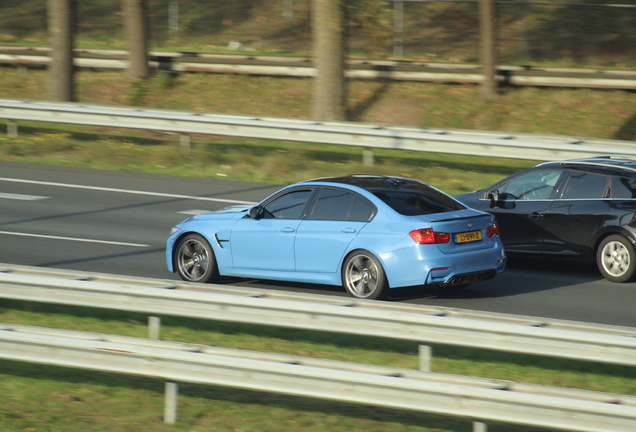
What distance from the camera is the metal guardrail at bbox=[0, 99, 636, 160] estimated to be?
54.1ft

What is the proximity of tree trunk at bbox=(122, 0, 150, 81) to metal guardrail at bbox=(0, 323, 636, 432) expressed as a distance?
22465 millimetres

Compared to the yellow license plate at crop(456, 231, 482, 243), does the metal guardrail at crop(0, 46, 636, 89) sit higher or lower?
higher

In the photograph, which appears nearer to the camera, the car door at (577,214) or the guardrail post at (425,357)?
the guardrail post at (425,357)

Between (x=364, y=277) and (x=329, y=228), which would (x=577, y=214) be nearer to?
(x=364, y=277)

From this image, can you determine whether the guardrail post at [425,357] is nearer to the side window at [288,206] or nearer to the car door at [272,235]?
the car door at [272,235]

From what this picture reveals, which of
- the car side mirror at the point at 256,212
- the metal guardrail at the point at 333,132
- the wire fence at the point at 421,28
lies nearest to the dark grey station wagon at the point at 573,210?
the car side mirror at the point at 256,212

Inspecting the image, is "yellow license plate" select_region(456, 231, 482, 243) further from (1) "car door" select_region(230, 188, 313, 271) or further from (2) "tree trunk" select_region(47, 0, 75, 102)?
(2) "tree trunk" select_region(47, 0, 75, 102)

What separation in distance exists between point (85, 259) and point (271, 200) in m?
3.06

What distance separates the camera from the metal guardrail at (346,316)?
18.8 ft

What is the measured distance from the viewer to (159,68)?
1188 inches

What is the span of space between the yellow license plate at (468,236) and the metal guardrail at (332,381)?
4103 millimetres

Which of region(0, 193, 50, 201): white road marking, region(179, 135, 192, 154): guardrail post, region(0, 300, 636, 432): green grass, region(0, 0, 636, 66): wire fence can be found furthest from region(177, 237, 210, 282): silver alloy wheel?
region(0, 0, 636, 66): wire fence

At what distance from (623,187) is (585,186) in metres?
0.54

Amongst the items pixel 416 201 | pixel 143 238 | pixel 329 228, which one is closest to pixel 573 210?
pixel 416 201
